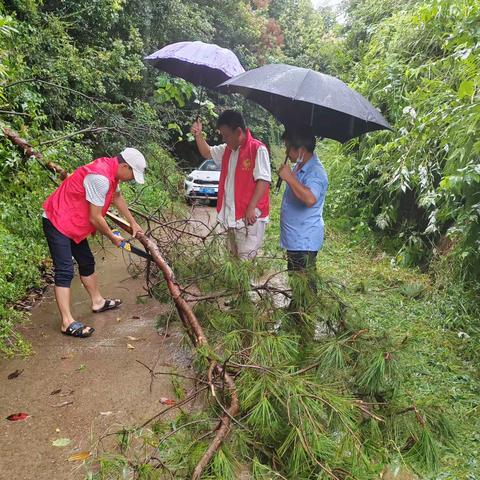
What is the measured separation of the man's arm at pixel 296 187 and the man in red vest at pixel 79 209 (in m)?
1.19

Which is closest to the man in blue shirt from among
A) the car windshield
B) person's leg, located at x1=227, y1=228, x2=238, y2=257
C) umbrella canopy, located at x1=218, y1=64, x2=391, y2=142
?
umbrella canopy, located at x1=218, y1=64, x2=391, y2=142

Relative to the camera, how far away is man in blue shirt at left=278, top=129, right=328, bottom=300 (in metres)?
3.11

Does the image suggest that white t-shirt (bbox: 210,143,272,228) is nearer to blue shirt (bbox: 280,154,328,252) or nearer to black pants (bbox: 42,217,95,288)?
blue shirt (bbox: 280,154,328,252)

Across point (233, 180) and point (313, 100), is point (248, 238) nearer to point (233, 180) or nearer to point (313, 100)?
point (233, 180)

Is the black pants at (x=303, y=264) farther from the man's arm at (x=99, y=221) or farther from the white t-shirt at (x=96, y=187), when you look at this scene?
the white t-shirt at (x=96, y=187)

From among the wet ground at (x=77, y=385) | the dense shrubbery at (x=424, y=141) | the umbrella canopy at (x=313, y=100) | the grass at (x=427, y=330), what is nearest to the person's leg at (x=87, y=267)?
the wet ground at (x=77, y=385)

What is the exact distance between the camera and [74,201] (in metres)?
3.53

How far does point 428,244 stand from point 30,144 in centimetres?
510

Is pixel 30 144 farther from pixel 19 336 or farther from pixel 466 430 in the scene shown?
pixel 466 430

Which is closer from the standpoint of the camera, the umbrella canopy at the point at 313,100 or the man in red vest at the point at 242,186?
the umbrella canopy at the point at 313,100

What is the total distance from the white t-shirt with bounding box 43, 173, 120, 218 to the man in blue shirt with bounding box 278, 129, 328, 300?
1357mm

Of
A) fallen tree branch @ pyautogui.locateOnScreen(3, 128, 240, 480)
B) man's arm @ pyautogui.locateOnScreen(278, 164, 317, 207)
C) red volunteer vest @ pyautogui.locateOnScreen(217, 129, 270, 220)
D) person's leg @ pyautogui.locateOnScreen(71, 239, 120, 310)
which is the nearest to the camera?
fallen tree branch @ pyautogui.locateOnScreen(3, 128, 240, 480)

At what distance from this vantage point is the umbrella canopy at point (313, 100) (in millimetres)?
2883

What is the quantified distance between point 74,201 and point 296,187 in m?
1.77
